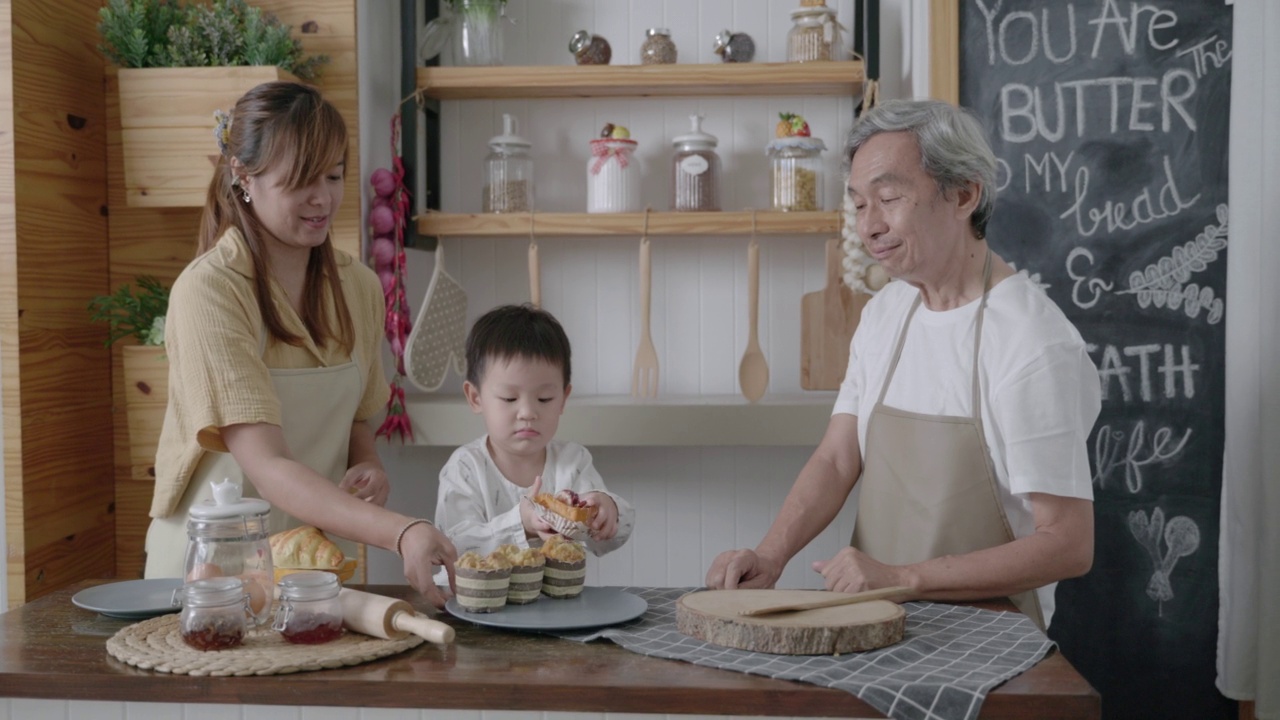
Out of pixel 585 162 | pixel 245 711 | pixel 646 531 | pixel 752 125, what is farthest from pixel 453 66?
pixel 245 711

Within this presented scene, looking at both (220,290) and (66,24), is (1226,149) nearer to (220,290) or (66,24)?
(220,290)

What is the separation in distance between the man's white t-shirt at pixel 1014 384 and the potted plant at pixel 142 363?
4.96ft

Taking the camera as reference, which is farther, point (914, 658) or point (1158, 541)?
point (1158, 541)

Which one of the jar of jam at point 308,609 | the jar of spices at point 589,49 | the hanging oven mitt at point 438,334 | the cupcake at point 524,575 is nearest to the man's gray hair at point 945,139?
the cupcake at point 524,575

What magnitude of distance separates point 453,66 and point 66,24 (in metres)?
0.86

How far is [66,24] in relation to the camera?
2.48 metres

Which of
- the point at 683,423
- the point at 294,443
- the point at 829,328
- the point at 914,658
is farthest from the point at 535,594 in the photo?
the point at 829,328

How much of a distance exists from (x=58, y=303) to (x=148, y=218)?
326 millimetres

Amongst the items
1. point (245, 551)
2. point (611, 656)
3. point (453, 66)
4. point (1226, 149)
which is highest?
point (453, 66)

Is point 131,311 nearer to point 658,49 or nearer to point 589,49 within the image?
point 589,49

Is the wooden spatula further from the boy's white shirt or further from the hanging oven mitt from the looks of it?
the hanging oven mitt

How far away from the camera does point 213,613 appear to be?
1.25m

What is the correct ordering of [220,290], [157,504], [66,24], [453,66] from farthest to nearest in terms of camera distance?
[453,66], [66,24], [157,504], [220,290]

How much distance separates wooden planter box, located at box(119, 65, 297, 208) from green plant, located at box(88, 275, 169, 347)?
0.68ft
